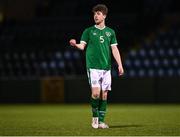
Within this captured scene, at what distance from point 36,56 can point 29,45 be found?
1.19 meters

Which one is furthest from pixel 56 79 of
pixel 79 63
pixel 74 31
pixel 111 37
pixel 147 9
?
pixel 111 37

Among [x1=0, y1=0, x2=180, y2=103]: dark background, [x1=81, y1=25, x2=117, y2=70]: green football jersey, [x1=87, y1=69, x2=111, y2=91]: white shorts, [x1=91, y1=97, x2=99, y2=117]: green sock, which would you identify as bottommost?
[x1=0, y1=0, x2=180, y2=103]: dark background

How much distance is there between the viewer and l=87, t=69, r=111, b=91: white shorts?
37.9ft

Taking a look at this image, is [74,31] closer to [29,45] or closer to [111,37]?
[29,45]

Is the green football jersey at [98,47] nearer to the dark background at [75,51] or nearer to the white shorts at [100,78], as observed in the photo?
the white shorts at [100,78]

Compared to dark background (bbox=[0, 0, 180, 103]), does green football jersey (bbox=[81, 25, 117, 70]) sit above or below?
above

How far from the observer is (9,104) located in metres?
23.4

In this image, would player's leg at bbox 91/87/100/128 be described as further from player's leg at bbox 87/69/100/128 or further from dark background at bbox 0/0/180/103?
dark background at bbox 0/0/180/103

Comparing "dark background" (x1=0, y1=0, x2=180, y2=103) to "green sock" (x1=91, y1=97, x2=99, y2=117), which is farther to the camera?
"dark background" (x1=0, y1=0, x2=180, y2=103)

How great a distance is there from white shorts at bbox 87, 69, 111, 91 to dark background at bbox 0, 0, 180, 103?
11666 mm

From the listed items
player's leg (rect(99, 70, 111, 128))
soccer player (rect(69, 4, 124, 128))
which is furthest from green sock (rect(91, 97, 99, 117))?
player's leg (rect(99, 70, 111, 128))

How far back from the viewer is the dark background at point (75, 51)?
77.2ft

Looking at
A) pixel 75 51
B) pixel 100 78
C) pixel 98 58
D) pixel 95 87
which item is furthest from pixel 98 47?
pixel 75 51

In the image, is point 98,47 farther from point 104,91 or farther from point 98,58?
point 104,91
